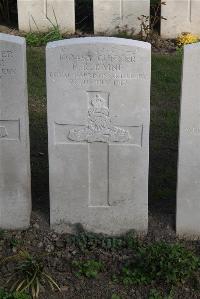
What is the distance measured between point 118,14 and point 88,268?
5869mm

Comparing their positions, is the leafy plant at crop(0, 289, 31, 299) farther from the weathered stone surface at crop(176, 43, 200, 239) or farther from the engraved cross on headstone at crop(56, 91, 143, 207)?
the weathered stone surface at crop(176, 43, 200, 239)

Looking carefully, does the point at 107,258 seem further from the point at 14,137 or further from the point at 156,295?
the point at 14,137

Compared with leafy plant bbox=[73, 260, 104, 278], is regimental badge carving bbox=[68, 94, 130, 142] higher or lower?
higher

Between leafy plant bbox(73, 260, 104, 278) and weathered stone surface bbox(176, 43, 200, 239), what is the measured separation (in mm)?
828

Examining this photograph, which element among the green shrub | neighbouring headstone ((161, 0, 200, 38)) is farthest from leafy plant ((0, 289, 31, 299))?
neighbouring headstone ((161, 0, 200, 38))

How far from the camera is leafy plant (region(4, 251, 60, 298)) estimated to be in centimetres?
516

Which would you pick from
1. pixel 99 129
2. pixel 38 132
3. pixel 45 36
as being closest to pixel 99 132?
pixel 99 129

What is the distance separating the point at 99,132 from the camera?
559cm

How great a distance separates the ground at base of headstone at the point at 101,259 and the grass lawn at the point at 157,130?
1.26ft

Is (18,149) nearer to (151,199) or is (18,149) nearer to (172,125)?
(151,199)

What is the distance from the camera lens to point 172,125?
7.97 meters

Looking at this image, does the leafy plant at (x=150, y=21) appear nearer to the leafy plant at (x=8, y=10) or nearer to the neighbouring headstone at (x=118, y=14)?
the neighbouring headstone at (x=118, y=14)

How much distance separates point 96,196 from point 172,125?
2439 mm

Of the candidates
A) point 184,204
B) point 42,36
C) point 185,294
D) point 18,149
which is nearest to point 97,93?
point 18,149
